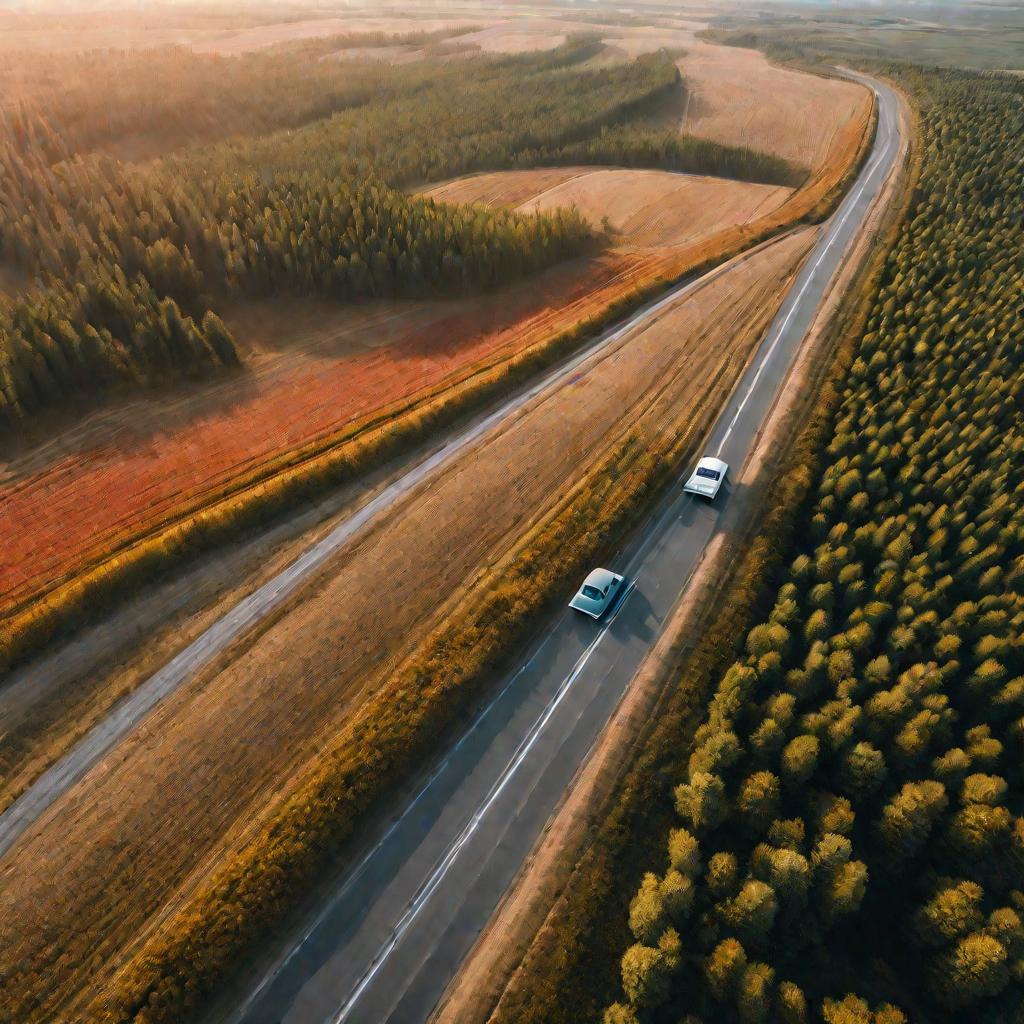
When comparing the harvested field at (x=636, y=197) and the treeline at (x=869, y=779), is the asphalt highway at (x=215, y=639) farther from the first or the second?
the harvested field at (x=636, y=197)

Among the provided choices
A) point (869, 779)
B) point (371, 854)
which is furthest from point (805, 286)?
point (371, 854)

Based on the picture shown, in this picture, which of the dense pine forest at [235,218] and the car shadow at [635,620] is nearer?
the car shadow at [635,620]

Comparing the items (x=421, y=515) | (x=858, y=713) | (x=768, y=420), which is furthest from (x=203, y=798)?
(x=768, y=420)

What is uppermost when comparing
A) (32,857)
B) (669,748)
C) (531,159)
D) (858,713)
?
(531,159)

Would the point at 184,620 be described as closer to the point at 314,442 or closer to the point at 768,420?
the point at 314,442

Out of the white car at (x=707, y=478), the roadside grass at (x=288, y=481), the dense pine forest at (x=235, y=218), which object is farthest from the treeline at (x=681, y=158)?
the white car at (x=707, y=478)

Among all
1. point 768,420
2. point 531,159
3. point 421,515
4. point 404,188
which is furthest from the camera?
point 531,159

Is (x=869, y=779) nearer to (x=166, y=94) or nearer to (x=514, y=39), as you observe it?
(x=166, y=94)

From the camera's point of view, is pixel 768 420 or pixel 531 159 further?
pixel 531 159
